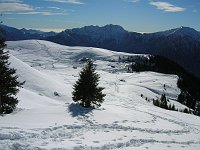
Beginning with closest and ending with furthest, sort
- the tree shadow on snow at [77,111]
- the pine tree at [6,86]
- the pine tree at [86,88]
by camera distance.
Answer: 1. the pine tree at [6,86]
2. the tree shadow on snow at [77,111]
3. the pine tree at [86,88]

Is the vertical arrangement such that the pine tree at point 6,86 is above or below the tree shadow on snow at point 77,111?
above

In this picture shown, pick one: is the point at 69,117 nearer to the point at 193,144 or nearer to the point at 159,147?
the point at 159,147

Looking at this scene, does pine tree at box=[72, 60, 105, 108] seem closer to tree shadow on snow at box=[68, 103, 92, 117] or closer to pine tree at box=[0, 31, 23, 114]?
tree shadow on snow at box=[68, 103, 92, 117]

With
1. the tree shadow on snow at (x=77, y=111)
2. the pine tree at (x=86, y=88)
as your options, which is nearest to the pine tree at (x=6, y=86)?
the tree shadow on snow at (x=77, y=111)

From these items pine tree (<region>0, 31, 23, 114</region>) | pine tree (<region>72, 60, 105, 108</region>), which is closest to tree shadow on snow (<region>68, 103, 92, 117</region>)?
pine tree (<region>72, 60, 105, 108</region>)

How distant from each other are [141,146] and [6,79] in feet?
57.8

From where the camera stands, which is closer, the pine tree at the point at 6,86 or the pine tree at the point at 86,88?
the pine tree at the point at 6,86

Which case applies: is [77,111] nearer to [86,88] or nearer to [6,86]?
[86,88]

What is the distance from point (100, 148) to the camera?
20.2 meters

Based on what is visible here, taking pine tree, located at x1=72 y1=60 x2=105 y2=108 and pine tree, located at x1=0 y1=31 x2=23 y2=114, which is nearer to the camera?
pine tree, located at x1=0 y1=31 x2=23 y2=114

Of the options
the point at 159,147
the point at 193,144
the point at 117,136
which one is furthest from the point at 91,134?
the point at 193,144

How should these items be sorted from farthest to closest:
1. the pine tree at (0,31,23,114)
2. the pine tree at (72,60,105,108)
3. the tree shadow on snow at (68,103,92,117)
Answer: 1. the pine tree at (72,60,105,108)
2. the tree shadow on snow at (68,103,92,117)
3. the pine tree at (0,31,23,114)

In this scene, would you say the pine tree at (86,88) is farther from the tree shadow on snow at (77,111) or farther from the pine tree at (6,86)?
the pine tree at (6,86)

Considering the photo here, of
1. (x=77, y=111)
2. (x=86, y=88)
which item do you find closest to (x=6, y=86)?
(x=77, y=111)
